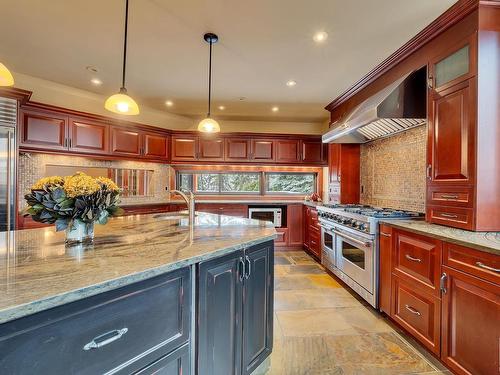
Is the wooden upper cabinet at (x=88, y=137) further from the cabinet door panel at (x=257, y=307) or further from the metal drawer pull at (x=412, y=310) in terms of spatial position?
the metal drawer pull at (x=412, y=310)

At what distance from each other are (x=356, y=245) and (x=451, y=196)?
1.08 m

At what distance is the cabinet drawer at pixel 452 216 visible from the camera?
6.21ft

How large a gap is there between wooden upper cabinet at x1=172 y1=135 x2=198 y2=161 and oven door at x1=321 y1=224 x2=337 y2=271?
2797 millimetres

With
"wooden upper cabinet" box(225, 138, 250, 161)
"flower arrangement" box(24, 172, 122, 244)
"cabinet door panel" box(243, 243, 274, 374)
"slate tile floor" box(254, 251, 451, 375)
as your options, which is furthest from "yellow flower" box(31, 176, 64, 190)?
"wooden upper cabinet" box(225, 138, 250, 161)

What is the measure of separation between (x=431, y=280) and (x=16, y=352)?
2.32m

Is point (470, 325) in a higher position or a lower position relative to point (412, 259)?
lower

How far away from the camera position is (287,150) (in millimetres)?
5180

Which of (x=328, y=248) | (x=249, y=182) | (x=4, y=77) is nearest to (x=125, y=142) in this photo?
(x=249, y=182)

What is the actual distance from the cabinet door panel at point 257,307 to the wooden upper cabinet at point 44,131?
11.8 ft

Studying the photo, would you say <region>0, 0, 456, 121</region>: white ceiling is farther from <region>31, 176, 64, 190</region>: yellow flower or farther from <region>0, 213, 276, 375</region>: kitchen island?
<region>0, 213, 276, 375</region>: kitchen island

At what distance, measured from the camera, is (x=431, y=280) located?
1.89m

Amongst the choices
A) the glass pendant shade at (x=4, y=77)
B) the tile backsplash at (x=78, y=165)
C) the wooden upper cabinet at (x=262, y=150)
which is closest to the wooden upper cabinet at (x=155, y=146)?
the tile backsplash at (x=78, y=165)

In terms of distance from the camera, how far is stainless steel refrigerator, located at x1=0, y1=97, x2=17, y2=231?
2.81 meters

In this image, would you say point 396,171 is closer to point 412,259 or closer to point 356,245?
point 356,245
